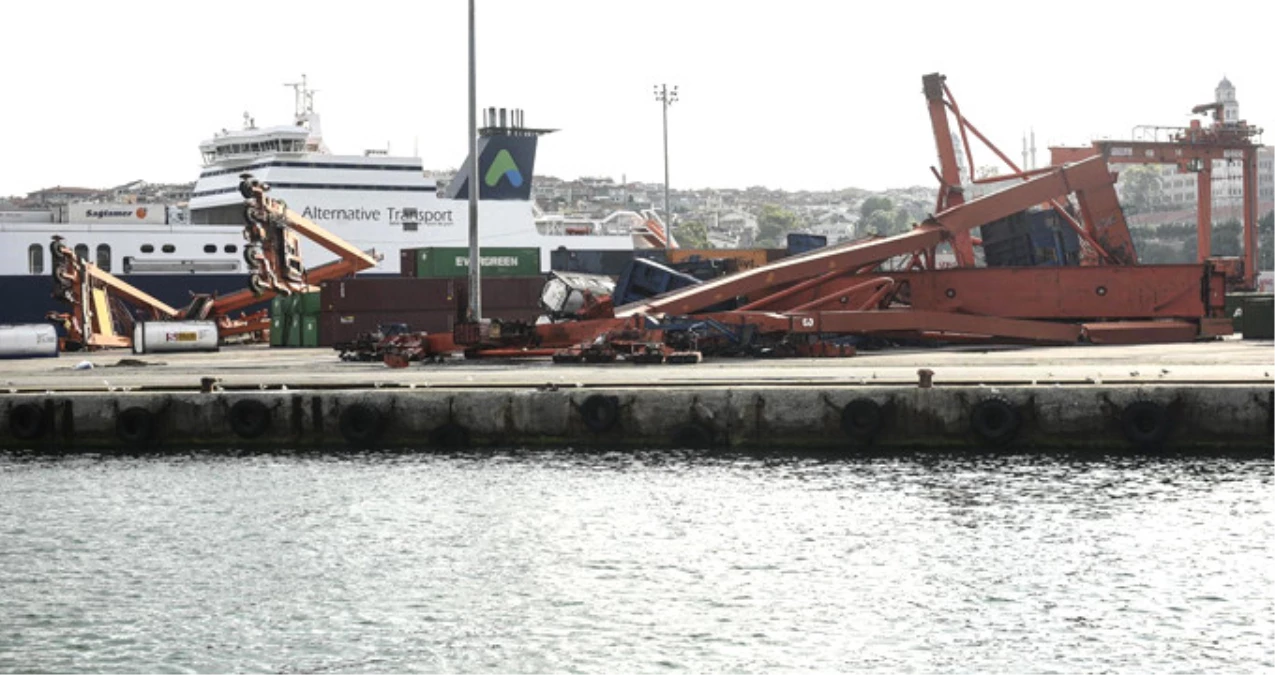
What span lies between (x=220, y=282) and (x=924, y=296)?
4421 centimetres

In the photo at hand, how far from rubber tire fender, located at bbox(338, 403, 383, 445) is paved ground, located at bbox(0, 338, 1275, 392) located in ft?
4.83

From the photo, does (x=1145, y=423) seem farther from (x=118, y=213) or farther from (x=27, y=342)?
(x=118, y=213)

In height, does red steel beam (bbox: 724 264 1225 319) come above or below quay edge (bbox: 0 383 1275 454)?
above

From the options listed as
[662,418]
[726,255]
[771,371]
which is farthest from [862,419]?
[726,255]

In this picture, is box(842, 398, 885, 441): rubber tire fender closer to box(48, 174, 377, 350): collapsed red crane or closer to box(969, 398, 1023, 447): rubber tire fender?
box(969, 398, 1023, 447): rubber tire fender

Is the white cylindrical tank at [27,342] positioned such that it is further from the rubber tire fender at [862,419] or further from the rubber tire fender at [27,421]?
the rubber tire fender at [862,419]

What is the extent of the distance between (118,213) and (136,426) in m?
55.9

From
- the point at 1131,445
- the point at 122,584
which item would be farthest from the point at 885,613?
the point at 1131,445

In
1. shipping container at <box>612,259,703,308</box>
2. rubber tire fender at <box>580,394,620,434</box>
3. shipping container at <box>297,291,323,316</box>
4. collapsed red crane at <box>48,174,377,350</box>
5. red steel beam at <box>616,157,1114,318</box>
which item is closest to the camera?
rubber tire fender at <box>580,394,620,434</box>

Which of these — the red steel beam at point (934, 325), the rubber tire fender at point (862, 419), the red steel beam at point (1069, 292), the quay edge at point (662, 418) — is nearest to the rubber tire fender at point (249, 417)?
the quay edge at point (662, 418)

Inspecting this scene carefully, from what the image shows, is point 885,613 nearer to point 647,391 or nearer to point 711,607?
point 711,607

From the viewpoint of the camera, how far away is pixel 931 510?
23219 mm

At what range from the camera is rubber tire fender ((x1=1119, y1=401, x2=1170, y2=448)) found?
27078 millimetres

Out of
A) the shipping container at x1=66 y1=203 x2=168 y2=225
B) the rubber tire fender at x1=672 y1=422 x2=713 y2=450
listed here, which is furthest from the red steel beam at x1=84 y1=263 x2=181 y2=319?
the rubber tire fender at x1=672 y1=422 x2=713 y2=450
